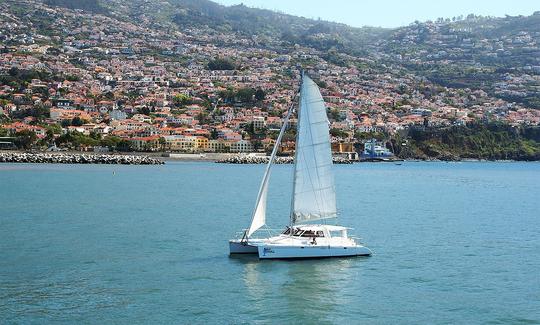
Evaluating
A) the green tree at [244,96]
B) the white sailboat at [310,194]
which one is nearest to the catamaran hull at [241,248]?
the white sailboat at [310,194]

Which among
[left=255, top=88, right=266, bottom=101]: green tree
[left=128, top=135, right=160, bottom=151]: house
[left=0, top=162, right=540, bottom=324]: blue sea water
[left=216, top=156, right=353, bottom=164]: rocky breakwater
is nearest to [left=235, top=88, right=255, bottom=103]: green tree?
[left=255, top=88, right=266, bottom=101]: green tree

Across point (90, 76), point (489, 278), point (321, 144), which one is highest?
point (90, 76)

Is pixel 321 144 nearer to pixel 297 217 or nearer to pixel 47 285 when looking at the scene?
pixel 297 217

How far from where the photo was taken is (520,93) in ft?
603

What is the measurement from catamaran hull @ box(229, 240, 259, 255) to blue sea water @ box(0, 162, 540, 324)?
16.0 inches

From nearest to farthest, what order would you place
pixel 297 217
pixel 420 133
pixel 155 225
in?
pixel 297 217
pixel 155 225
pixel 420 133

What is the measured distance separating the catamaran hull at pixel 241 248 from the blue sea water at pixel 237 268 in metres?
0.41

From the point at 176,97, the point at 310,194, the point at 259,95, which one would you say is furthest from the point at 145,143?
the point at 310,194

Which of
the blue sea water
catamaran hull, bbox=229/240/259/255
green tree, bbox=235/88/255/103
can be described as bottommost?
the blue sea water

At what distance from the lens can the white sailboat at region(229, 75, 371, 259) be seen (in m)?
23.8

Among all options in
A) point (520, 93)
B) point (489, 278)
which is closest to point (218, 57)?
point (520, 93)

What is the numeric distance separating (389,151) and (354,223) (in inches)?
3645

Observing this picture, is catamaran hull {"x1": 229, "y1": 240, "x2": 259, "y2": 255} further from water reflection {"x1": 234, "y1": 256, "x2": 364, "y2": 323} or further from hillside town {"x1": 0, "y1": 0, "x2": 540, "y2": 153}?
hillside town {"x1": 0, "y1": 0, "x2": 540, "y2": 153}

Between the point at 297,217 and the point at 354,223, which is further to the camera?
the point at 354,223
